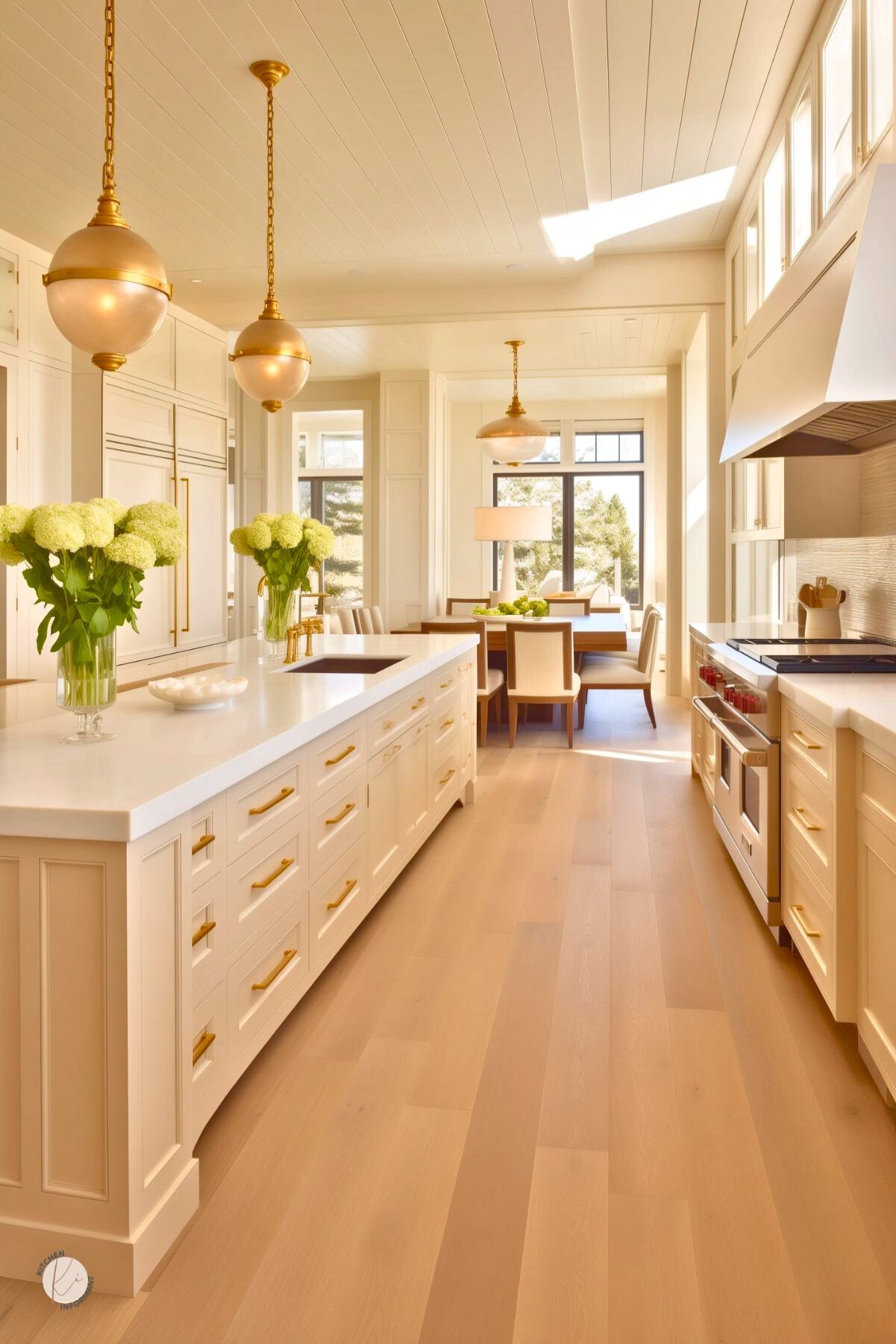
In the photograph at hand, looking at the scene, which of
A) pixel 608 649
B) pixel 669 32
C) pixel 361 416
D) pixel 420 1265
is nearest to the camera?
pixel 420 1265

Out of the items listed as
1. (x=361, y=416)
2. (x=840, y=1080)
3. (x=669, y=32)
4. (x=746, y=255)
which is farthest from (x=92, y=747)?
(x=361, y=416)

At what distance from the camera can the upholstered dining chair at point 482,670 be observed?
6414 mm

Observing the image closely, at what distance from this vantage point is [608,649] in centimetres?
700

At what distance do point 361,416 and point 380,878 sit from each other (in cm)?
782

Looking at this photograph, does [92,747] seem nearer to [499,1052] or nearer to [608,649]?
[499,1052]

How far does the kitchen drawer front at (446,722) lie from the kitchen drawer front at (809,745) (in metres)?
1.52

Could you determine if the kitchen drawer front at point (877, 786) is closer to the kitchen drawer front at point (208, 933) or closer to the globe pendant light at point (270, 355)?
the kitchen drawer front at point (208, 933)

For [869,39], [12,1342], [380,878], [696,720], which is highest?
[869,39]

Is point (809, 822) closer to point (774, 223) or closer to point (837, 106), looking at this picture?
point (837, 106)

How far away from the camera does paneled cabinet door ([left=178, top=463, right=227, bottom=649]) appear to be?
6184mm

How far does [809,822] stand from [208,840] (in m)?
1.58

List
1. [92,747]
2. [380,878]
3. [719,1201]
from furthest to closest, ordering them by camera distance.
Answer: [380,878]
[92,747]
[719,1201]

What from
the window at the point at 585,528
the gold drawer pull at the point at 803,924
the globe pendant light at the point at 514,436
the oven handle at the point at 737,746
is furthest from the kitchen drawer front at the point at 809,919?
the window at the point at 585,528

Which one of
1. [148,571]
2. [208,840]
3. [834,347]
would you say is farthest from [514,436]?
[208,840]
